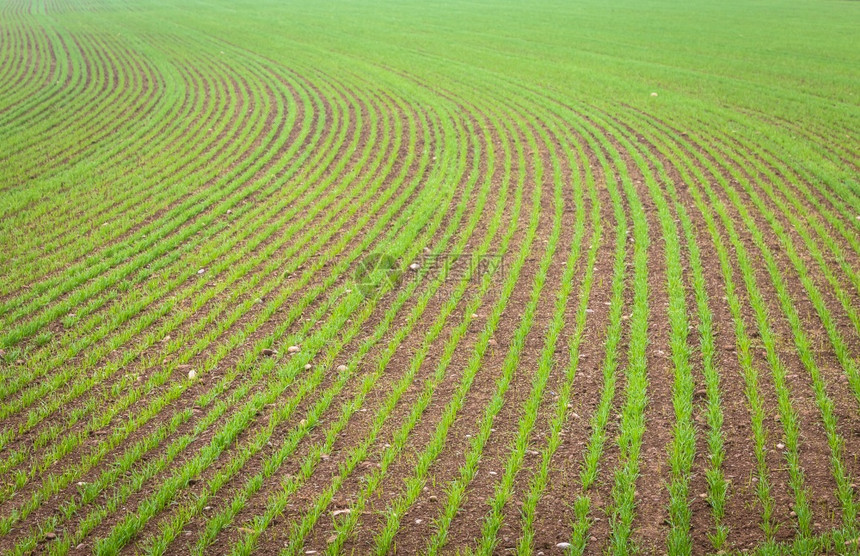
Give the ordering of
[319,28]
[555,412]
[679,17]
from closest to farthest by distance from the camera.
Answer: [555,412], [319,28], [679,17]

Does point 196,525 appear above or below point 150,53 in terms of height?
below

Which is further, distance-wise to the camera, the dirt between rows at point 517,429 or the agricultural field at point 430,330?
the agricultural field at point 430,330

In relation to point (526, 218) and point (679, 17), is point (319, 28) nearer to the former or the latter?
point (679, 17)

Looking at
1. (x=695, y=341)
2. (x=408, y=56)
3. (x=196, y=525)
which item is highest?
(x=408, y=56)

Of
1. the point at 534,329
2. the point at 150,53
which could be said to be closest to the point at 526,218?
the point at 534,329

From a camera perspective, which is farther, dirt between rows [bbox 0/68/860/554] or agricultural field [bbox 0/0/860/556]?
agricultural field [bbox 0/0/860/556]

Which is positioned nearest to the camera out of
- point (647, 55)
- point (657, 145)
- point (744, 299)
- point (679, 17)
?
point (744, 299)

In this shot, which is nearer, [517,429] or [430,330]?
[517,429]

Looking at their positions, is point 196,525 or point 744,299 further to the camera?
point 744,299
